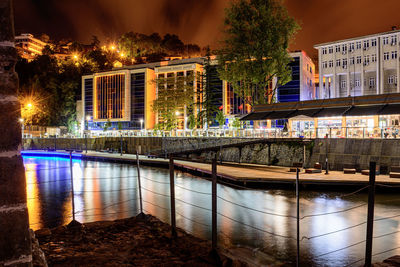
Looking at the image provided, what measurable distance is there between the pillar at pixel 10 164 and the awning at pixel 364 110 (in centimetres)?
3151

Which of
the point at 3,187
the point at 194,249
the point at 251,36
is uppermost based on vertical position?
the point at 251,36

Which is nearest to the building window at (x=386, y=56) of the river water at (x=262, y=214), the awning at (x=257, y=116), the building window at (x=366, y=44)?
the building window at (x=366, y=44)

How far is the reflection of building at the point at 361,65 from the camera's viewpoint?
180 feet

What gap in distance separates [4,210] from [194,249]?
5589 millimetres

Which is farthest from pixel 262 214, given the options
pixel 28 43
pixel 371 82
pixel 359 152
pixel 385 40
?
pixel 28 43

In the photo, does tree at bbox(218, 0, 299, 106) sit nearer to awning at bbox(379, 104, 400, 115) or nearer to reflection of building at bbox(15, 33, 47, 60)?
awning at bbox(379, 104, 400, 115)

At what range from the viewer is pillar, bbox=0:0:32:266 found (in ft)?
8.97

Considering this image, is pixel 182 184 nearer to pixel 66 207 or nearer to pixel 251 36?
pixel 66 207

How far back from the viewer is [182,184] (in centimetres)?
2603

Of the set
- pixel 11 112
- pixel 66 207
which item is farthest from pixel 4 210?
pixel 66 207

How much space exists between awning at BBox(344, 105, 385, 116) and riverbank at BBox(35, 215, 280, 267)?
26172 millimetres

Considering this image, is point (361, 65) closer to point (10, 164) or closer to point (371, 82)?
point (371, 82)

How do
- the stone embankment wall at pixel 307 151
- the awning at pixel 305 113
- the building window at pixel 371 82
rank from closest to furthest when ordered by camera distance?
the stone embankment wall at pixel 307 151
the awning at pixel 305 113
the building window at pixel 371 82

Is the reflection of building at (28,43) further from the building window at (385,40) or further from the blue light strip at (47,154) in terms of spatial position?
the building window at (385,40)
